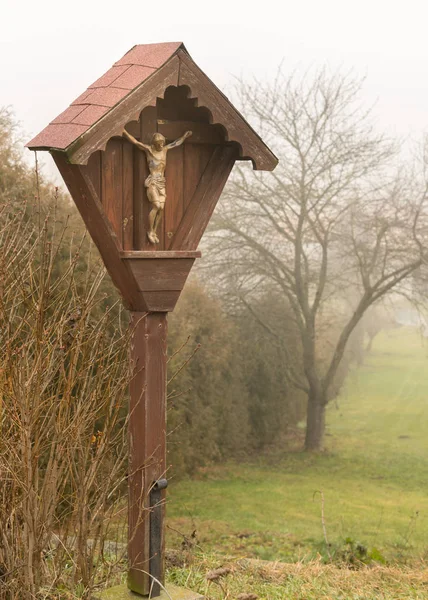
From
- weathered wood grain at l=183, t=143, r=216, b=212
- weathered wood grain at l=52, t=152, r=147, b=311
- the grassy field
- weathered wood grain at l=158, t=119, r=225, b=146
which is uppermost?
weathered wood grain at l=158, t=119, r=225, b=146

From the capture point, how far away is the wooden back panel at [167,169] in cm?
347

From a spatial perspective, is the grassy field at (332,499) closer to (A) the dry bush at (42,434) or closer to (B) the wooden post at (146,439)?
(B) the wooden post at (146,439)

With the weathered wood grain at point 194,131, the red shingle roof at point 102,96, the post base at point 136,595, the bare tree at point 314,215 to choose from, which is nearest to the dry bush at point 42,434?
the post base at point 136,595

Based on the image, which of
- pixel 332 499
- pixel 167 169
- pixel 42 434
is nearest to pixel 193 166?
pixel 167 169

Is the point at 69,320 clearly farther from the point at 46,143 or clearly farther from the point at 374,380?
the point at 374,380

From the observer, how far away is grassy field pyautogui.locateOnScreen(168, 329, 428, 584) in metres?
8.13

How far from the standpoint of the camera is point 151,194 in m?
3.54

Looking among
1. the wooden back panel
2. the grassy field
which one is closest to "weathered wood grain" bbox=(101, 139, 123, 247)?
the wooden back panel

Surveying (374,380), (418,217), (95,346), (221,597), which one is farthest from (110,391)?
(374,380)

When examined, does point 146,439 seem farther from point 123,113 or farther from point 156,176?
point 123,113

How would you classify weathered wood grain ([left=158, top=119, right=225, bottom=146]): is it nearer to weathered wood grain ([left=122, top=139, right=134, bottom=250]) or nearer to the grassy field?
weathered wood grain ([left=122, top=139, right=134, bottom=250])

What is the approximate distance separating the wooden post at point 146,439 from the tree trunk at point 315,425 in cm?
1258

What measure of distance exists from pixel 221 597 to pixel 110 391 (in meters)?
1.50

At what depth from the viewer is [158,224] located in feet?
11.9
